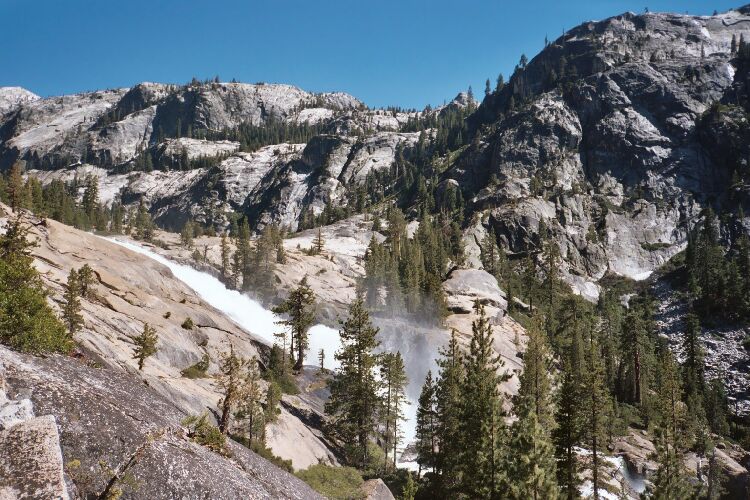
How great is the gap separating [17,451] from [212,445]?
28.1ft

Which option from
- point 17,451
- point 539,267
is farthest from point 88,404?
point 539,267

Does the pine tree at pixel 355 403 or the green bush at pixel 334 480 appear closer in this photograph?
the green bush at pixel 334 480

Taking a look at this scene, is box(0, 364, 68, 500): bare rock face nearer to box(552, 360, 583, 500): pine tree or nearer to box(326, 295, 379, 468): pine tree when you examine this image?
box(552, 360, 583, 500): pine tree

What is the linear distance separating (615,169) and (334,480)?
578 feet

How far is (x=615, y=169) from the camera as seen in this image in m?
179

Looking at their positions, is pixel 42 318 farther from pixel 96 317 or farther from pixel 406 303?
pixel 406 303

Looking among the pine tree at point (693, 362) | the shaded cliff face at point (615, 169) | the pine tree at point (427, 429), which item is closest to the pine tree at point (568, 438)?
the pine tree at point (427, 429)

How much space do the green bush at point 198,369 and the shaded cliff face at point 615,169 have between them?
120 metres

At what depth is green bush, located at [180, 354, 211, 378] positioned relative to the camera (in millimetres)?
41081

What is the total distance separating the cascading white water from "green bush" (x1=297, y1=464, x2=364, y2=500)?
77.9 feet

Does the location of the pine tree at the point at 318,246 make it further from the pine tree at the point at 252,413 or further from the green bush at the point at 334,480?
the pine tree at the point at 252,413

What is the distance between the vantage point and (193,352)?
47219mm

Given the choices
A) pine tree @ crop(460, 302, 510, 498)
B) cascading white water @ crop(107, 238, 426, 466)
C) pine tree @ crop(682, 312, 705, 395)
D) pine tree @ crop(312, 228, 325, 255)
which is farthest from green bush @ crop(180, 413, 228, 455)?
pine tree @ crop(312, 228, 325, 255)

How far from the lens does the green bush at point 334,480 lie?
30.4m
